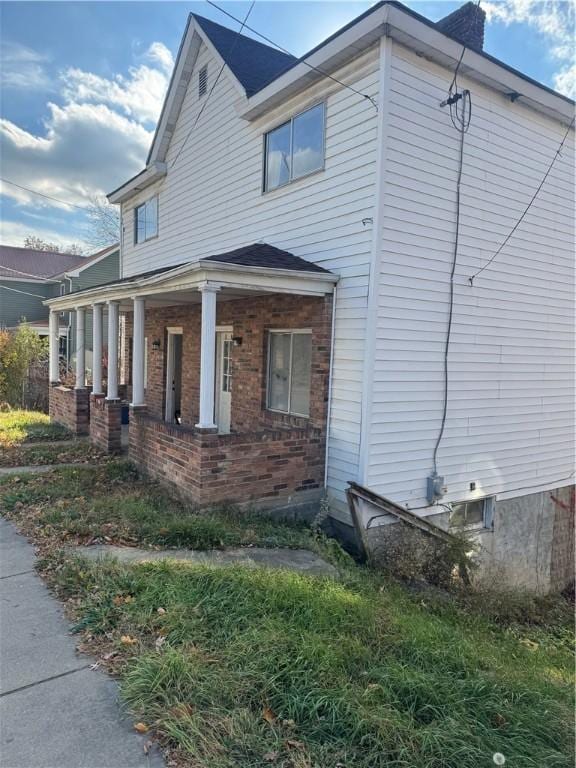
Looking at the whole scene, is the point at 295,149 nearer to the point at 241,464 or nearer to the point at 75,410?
the point at 241,464

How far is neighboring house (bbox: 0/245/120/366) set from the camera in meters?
23.0

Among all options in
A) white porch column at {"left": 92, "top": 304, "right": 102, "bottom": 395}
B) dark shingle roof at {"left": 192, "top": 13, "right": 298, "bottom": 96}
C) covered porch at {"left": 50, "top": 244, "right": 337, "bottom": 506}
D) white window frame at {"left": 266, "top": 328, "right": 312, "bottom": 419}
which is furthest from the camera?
white porch column at {"left": 92, "top": 304, "right": 102, "bottom": 395}

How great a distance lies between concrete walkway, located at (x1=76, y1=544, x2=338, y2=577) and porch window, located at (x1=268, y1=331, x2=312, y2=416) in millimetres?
2783

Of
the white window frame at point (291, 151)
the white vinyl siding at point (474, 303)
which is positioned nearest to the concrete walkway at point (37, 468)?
the white vinyl siding at point (474, 303)

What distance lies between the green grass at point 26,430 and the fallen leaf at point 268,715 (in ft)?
27.8

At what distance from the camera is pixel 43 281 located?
2552 centimetres

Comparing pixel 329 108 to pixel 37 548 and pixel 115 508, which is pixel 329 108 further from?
pixel 37 548

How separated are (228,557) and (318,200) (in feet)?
16.6

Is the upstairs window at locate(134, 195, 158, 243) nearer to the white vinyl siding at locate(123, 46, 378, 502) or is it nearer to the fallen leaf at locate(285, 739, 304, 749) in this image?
the white vinyl siding at locate(123, 46, 378, 502)

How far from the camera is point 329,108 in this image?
6.80 metres

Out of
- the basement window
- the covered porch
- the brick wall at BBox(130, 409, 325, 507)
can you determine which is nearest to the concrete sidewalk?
the brick wall at BBox(130, 409, 325, 507)

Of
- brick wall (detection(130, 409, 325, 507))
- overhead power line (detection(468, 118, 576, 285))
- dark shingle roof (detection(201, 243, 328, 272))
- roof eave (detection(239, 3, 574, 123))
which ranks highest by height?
roof eave (detection(239, 3, 574, 123))

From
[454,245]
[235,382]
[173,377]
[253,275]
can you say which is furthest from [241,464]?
[173,377]

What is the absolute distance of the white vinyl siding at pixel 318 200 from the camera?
632 centimetres
